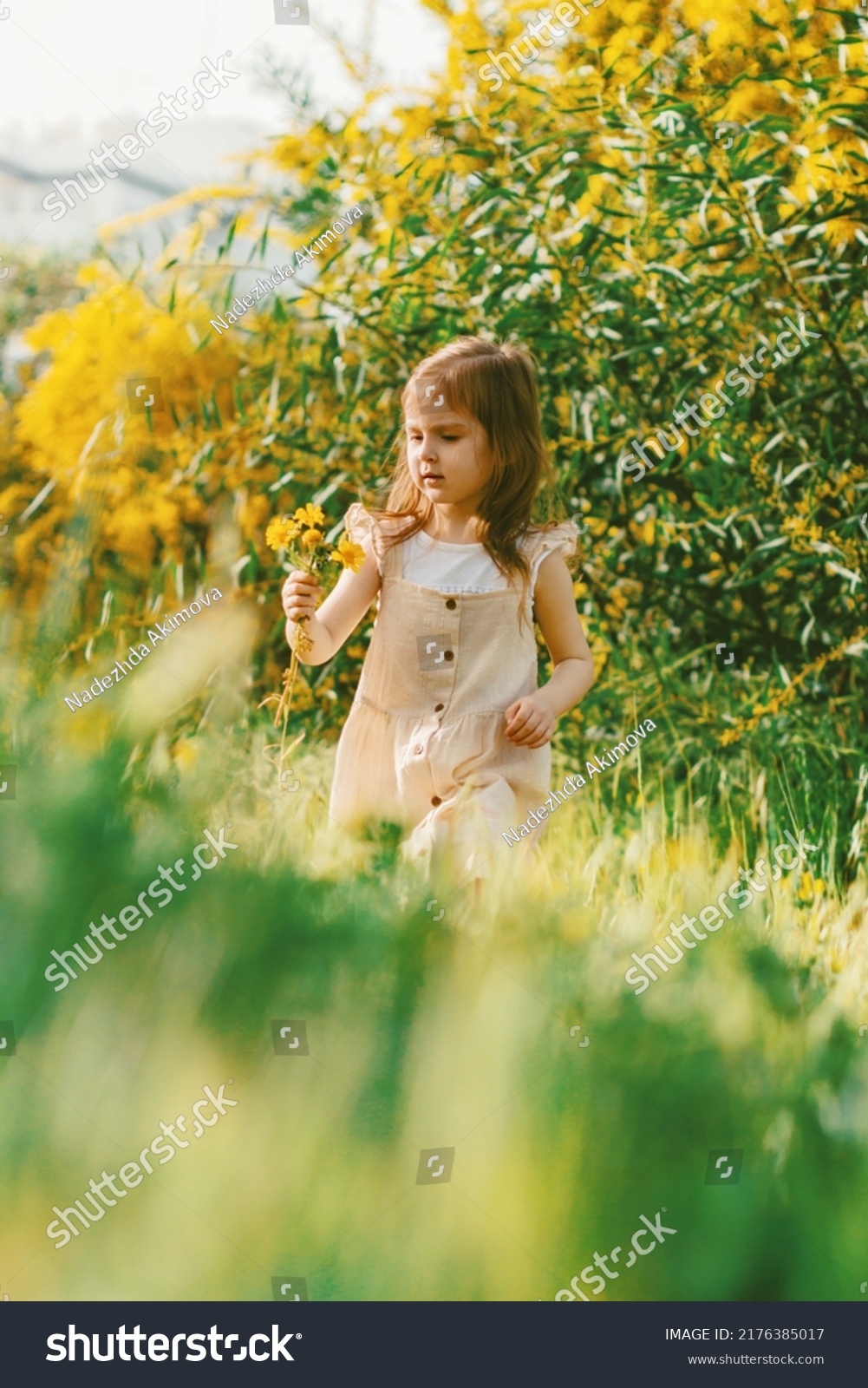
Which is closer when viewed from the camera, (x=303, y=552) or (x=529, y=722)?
(x=303, y=552)

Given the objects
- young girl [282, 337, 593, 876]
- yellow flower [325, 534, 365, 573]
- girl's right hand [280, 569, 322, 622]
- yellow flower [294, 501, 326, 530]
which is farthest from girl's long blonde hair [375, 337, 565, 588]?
yellow flower [294, 501, 326, 530]

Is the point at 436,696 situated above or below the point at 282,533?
below

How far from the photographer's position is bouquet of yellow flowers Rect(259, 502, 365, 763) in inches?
49.9

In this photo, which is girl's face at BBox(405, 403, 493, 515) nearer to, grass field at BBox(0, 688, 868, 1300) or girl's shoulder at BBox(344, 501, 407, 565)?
girl's shoulder at BBox(344, 501, 407, 565)

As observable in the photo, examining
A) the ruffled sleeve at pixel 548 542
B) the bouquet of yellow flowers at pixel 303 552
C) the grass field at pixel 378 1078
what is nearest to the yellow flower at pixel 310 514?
the bouquet of yellow flowers at pixel 303 552

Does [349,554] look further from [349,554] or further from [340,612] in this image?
[340,612]

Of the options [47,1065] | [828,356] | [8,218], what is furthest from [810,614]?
[47,1065]

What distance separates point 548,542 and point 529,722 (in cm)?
29

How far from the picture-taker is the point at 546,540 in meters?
1.67

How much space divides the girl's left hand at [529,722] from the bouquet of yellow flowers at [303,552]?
26 centimetres

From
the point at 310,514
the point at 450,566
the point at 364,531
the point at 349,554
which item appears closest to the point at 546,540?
the point at 450,566

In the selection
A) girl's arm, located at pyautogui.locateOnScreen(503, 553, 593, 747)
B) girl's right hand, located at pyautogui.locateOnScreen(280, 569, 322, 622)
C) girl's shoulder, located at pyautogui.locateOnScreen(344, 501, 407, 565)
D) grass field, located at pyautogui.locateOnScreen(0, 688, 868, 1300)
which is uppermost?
grass field, located at pyautogui.locateOnScreen(0, 688, 868, 1300)

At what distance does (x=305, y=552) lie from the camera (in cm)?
138

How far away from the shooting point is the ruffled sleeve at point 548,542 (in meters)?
1.66
